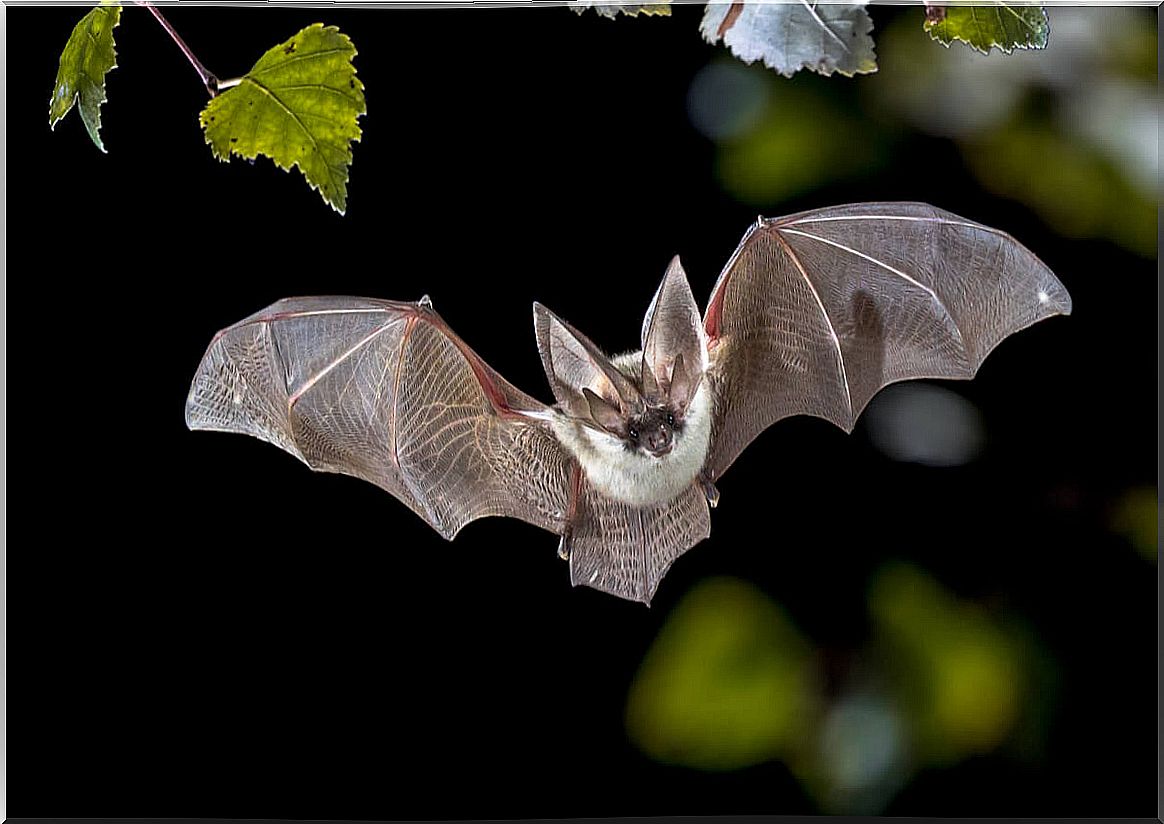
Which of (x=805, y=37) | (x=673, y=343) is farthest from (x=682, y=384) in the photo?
(x=805, y=37)

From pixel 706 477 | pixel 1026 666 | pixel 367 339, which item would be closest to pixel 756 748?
pixel 1026 666

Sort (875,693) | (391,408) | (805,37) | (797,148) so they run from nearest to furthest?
(805,37), (391,408), (797,148), (875,693)

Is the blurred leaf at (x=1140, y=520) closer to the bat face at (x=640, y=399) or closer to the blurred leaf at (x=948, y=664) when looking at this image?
the blurred leaf at (x=948, y=664)

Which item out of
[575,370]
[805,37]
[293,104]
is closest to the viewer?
[805,37]

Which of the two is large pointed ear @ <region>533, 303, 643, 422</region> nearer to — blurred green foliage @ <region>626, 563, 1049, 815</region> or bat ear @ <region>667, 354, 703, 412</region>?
bat ear @ <region>667, 354, 703, 412</region>

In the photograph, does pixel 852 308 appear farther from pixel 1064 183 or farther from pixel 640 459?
pixel 1064 183

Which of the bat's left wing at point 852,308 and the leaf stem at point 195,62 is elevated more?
the leaf stem at point 195,62

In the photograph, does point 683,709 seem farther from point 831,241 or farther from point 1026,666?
point 831,241

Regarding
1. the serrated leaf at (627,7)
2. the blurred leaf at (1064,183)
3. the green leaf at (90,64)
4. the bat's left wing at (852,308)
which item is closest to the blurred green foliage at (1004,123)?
the blurred leaf at (1064,183)
